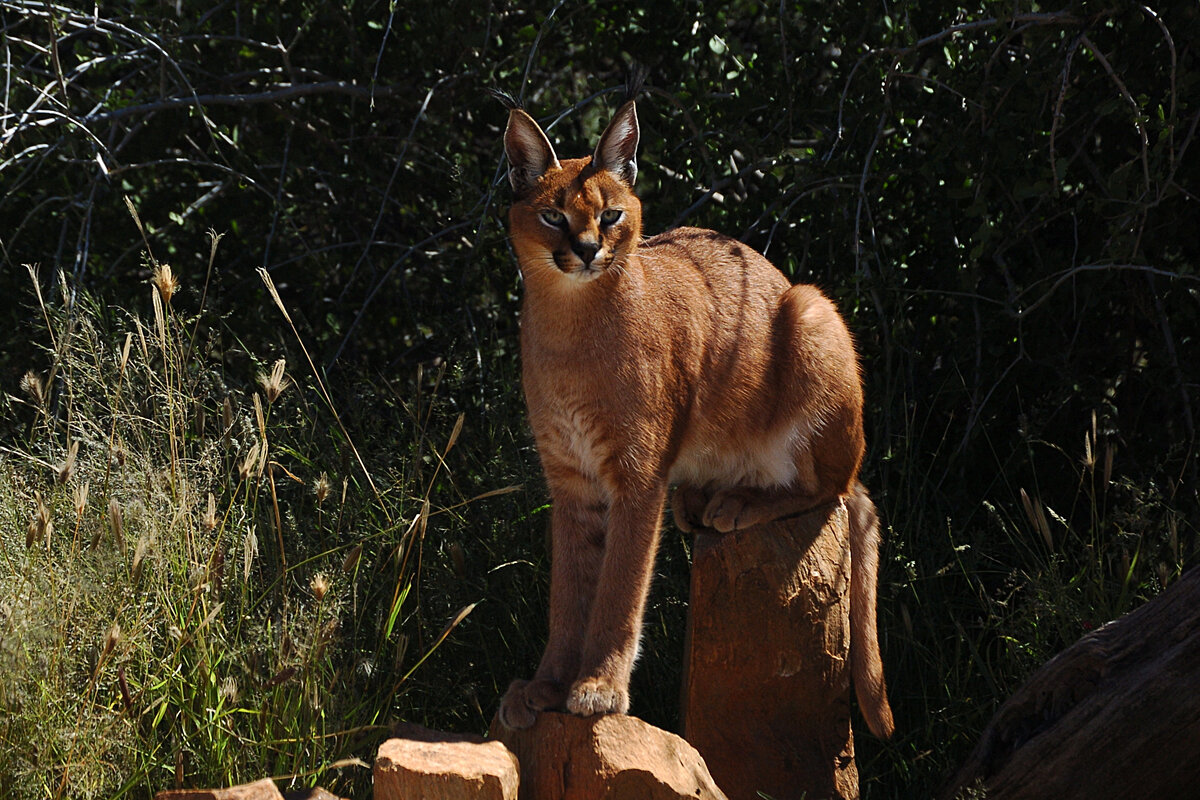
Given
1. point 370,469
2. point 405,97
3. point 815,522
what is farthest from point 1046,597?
point 405,97

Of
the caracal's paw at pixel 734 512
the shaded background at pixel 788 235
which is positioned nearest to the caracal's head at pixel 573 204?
the shaded background at pixel 788 235

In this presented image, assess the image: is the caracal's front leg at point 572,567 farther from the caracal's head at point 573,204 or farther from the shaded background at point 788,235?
the caracal's head at point 573,204

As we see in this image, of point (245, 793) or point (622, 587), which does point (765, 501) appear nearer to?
point (622, 587)

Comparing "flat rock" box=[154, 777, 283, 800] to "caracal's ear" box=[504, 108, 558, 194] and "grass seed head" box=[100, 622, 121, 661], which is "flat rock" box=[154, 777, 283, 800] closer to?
"grass seed head" box=[100, 622, 121, 661]

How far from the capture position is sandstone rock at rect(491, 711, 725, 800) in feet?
9.42

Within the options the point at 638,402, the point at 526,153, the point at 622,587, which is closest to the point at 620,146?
the point at 526,153

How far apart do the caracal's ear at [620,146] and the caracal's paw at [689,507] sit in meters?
0.99

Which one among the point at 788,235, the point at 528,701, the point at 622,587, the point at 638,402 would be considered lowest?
the point at 528,701

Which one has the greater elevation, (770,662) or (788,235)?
(788,235)

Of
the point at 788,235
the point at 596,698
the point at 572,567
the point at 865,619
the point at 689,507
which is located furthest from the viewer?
the point at 788,235

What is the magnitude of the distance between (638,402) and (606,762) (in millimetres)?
959

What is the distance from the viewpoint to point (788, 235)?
4738mm

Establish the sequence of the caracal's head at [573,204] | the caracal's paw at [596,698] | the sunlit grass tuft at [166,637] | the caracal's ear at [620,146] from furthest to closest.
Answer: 1. the caracal's ear at [620,146]
2. the caracal's head at [573,204]
3. the caracal's paw at [596,698]
4. the sunlit grass tuft at [166,637]

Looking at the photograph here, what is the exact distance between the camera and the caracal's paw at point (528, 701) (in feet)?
10.3
